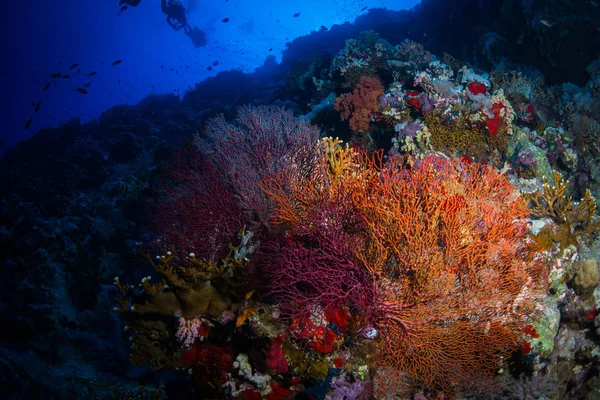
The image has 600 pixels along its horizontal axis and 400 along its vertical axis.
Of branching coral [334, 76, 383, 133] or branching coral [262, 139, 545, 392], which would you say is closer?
branching coral [262, 139, 545, 392]

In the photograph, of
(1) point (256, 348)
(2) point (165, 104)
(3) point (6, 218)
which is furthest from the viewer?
(2) point (165, 104)

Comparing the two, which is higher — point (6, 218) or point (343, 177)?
point (6, 218)

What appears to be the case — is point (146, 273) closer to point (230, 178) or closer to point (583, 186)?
point (230, 178)

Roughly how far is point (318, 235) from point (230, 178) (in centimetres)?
228

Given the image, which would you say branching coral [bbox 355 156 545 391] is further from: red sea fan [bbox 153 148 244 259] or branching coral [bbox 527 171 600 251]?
red sea fan [bbox 153 148 244 259]

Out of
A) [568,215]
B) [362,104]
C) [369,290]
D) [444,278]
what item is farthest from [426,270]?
[362,104]

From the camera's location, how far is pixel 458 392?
12.1ft

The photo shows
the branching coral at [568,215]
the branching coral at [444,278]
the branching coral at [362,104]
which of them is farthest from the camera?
the branching coral at [362,104]

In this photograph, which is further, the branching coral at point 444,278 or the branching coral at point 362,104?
the branching coral at point 362,104

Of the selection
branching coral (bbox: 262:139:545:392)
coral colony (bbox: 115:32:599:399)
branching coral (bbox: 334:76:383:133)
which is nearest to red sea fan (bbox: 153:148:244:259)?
coral colony (bbox: 115:32:599:399)

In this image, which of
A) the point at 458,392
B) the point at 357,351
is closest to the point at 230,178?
the point at 357,351

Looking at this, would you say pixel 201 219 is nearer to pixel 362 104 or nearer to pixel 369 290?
pixel 369 290

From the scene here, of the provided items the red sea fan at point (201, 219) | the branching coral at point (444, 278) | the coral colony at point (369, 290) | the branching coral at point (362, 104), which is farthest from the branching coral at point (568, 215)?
the red sea fan at point (201, 219)

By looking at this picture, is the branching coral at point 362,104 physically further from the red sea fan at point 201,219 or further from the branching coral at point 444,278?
the branching coral at point 444,278
